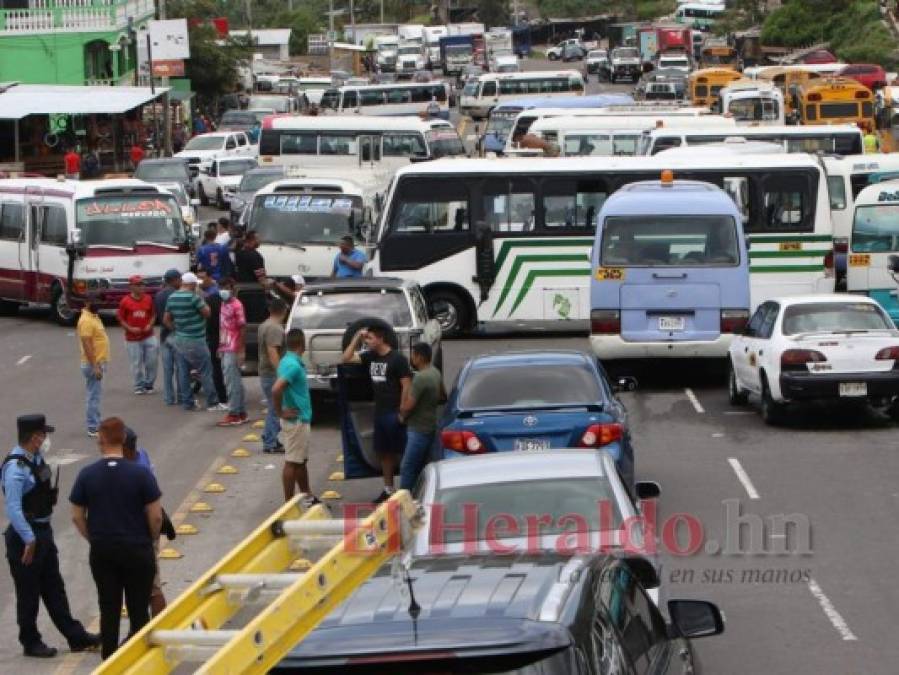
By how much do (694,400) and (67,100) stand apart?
110 feet

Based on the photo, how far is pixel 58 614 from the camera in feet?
40.8

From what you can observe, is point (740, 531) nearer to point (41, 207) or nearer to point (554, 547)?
point (554, 547)

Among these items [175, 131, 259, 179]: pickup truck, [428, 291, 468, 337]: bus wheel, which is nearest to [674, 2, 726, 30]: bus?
[175, 131, 259, 179]: pickup truck

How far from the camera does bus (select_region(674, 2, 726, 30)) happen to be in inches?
5197

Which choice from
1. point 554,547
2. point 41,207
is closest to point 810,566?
point 554,547

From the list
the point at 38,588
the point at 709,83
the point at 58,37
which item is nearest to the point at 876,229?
the point at 38,588

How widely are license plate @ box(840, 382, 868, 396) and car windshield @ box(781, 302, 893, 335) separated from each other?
2.66ft

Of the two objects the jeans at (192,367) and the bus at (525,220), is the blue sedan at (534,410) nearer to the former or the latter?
the jeans at (192,367)

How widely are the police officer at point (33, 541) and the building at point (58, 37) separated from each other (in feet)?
176

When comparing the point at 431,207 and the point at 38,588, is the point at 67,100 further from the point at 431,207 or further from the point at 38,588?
the point at 38,588

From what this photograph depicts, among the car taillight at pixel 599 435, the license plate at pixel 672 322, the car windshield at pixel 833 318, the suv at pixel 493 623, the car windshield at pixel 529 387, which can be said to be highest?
the suv at pixel 493 623

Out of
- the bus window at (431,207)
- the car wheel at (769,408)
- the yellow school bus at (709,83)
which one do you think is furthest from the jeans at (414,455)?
the yellow school bus at (709,83)

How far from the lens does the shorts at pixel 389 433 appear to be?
647 inches

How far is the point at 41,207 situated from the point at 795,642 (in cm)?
2265
